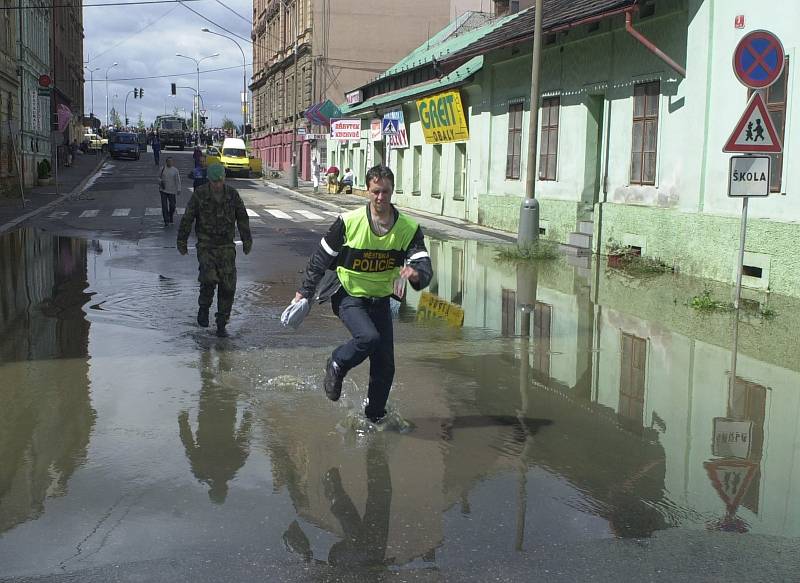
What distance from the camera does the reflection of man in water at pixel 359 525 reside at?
13.1 feet

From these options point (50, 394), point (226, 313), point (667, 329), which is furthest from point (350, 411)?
point (667, 329)

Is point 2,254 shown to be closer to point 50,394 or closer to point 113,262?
point 113,262

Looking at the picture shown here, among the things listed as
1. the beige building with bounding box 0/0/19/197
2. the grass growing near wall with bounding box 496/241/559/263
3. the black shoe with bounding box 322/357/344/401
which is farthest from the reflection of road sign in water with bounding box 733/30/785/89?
the beige building with bounding box 0/0/19/197

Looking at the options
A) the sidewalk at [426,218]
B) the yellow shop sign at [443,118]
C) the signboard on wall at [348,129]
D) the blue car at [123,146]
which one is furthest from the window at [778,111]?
the blue car at [123,146]

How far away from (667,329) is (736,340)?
0.85 metres

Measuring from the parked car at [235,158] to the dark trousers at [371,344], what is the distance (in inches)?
1930

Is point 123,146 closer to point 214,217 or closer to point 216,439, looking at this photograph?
point 214,217

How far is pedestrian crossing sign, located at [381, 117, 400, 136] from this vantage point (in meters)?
31.9

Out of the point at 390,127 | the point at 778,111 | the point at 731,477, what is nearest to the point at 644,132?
the point at 778,111

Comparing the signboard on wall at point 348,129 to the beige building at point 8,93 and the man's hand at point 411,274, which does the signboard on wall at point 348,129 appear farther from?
the man's hand at point 411,274

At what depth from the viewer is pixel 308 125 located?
52938 mm

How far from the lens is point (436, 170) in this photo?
102 ft

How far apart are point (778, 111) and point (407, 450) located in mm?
9524

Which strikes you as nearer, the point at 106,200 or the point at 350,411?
the point at 350,411
